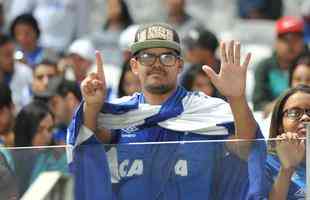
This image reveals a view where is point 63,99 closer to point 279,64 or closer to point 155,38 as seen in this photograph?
point 279,64

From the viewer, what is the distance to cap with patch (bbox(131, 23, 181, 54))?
331 inches

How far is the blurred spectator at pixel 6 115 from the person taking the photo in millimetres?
10961

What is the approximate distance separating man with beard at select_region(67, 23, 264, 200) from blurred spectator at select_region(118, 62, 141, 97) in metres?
3.13

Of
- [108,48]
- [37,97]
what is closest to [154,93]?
[37,97]

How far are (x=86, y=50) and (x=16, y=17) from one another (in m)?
1.06

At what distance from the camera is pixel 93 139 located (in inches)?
316

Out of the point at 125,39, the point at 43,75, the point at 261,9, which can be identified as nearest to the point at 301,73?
the point at 43,75

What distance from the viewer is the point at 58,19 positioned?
50.2ft

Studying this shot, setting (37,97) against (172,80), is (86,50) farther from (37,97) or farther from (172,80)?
(172,80)

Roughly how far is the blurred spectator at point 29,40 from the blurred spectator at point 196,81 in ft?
8.90

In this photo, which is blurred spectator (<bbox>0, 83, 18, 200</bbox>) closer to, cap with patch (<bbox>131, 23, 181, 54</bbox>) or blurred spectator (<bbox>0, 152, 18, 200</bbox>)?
blurred spectator (<bbox>0, 152, 18, 200</bbox>)

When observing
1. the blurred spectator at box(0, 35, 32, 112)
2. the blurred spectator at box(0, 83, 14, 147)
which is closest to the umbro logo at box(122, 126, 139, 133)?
the blurred spectator at box(0, 83, 14, 147)

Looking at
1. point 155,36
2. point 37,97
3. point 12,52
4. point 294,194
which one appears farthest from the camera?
point 12,52

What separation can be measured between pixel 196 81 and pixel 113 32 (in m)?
3.22
